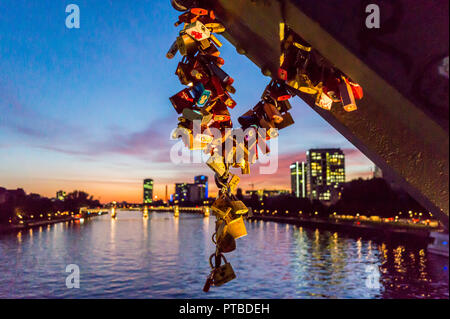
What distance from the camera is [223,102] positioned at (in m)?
1.69

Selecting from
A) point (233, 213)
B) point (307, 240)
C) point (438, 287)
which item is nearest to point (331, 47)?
point (233, 213)

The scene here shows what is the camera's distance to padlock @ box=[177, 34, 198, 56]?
1.56 m

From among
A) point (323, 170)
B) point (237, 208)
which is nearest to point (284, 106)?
point (237, 208)

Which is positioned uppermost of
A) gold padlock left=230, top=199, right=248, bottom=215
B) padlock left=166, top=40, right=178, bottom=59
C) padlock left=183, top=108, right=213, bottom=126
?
padlock left=166, top=40, right=178, bottom=59

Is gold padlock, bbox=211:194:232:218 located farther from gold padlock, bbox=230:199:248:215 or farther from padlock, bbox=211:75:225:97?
padlock, bbox=211:75:225:97

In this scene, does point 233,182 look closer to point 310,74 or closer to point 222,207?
point 222,207

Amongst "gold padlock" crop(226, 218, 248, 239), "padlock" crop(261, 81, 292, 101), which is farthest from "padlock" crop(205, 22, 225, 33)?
"gold padlock" crop(226, 218, 248, 239)

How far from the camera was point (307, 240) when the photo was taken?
229 ft

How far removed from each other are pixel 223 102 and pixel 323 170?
19733 centimetres

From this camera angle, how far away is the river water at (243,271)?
3550cm

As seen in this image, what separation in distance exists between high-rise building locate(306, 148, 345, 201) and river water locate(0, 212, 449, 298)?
126862 millimetres

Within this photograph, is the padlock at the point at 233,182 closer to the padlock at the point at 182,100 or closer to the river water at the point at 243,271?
the padlock at the point at 182,100

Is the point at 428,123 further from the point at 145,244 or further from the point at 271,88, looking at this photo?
the point at 145,244

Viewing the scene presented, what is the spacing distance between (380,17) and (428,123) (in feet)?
1.13
